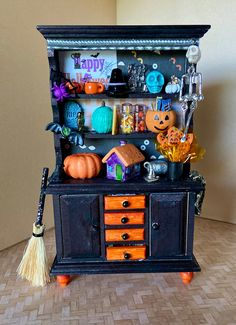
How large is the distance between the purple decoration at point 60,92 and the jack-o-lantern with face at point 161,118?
538mm

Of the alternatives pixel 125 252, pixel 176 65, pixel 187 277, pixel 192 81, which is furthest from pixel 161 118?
pixel 187 277

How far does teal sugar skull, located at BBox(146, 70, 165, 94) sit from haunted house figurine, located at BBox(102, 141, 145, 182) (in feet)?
1.29

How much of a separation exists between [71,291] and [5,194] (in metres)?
0.93

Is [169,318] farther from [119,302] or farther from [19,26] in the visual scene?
[19,26]

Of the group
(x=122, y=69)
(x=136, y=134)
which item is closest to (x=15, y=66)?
(x=122, y=69)

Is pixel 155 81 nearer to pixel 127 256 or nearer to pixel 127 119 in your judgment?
pixel 127 119

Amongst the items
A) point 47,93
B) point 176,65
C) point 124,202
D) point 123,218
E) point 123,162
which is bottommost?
point 123,218

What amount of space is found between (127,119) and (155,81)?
297mm

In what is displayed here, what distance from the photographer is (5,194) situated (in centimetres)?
234

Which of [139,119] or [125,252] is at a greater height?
[139,119]

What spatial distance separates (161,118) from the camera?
1.89 meters

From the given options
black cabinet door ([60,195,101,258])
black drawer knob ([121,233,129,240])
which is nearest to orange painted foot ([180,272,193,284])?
black drawer knob ([121,233,129,240])

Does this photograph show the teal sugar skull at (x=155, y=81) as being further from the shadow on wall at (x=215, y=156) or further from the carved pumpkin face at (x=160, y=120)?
the shadow on wall at (x=215, y=156)

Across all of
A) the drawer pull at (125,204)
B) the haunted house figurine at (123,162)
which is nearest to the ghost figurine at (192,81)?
the haunted house figurine at (123,162)
